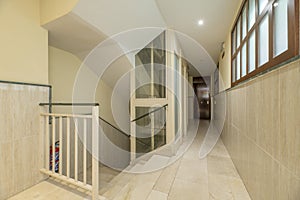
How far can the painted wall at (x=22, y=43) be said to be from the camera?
1425mm

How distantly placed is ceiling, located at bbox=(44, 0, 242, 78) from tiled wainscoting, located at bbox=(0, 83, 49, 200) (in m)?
0.86

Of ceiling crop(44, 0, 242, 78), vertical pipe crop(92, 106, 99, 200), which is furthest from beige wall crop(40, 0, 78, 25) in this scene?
vertical pipe crop(92, 106, 99, 200)

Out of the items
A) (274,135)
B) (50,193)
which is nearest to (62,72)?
(50,193)

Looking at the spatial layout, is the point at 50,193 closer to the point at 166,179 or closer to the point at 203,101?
the point at 166,179

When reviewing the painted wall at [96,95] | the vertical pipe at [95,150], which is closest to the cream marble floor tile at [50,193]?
the vertical pipe at [95,150]

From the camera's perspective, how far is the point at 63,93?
266cm

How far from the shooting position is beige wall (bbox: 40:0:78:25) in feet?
5.06

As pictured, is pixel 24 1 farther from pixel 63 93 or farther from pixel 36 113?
pixel 63 93

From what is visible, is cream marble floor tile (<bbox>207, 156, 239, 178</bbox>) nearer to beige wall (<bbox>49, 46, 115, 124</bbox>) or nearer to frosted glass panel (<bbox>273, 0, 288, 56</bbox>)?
frosted glass panel (<bbox>273, 0, 288, 56</bbox>)

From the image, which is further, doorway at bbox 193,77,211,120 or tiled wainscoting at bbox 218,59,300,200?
doorway at bbox 193,77,211,120

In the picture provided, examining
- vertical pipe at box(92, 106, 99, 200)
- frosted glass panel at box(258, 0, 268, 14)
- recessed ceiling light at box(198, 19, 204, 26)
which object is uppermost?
recessed ceiling light at box(198, 19, 204, 26)

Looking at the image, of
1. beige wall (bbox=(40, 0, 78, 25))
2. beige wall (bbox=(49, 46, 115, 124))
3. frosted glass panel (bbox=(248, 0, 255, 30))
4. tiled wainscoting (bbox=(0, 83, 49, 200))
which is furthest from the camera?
beige wall (bbox=(49, 46, 115, 124))

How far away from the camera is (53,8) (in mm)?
1631

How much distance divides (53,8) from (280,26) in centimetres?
216
